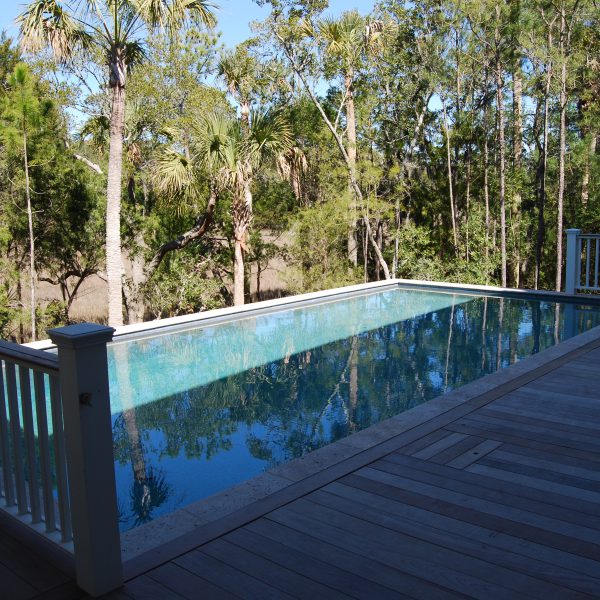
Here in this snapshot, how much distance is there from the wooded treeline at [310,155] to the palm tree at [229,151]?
0.12 feet

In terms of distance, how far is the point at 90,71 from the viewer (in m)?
14.3

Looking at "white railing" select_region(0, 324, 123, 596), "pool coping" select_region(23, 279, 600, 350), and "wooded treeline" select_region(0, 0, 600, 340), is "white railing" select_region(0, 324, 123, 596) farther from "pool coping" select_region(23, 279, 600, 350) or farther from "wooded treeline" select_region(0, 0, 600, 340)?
"wooded treeline" select_region(0, 0, 600, 340)

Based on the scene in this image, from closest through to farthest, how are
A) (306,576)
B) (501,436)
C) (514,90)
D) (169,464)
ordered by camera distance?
(306,576)
(501,436)
(169,464)
(514,90)

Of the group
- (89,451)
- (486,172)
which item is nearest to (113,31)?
(486,172)

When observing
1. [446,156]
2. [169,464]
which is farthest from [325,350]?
[446,156]

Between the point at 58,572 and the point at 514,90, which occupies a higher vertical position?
the point at 514,90

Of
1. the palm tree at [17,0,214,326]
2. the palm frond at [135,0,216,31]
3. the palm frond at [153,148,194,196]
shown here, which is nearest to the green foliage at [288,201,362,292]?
the palm frond at [153,148,194,196]

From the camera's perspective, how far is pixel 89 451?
2068mm

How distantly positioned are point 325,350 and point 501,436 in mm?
3383

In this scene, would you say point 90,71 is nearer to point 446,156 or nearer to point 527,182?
point 446,156

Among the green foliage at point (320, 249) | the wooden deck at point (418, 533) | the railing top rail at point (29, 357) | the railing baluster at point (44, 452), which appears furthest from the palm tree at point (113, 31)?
the railing baluster at point (44, 452)

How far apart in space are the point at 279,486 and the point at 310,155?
1253 centimetres

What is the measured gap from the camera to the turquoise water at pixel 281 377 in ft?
13.7

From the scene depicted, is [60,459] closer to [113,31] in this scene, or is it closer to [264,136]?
[113,31]
